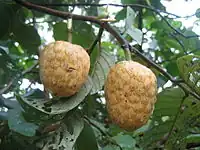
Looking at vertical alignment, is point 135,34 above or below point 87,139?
above

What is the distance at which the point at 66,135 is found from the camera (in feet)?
3.05

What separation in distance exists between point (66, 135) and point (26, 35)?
671mm

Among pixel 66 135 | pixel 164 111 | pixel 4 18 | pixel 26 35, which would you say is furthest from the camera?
pixel 26 35

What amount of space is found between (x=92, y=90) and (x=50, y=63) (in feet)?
0.62

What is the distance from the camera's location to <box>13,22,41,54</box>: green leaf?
1.50 m

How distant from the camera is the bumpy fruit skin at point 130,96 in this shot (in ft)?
2.64

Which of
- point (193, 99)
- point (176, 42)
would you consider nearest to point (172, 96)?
point (193, 99)

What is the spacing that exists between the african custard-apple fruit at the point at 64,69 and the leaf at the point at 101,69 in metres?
0.14

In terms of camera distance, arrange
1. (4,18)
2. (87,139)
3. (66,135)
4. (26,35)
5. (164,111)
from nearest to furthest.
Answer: (66,135) → (87,139) → (164,111) → (4,18) → (26,35)

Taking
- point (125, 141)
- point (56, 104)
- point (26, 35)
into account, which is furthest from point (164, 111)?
point (26, 35)

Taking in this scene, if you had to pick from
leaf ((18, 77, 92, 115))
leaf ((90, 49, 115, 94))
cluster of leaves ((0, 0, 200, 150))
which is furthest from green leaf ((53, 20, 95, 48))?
leaf ((18, 77, 92, 115))

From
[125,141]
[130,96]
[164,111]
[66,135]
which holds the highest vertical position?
[130,96]

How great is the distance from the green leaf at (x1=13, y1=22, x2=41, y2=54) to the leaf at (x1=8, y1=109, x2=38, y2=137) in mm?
413

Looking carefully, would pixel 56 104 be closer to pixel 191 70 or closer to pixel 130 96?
pixel 130 96
